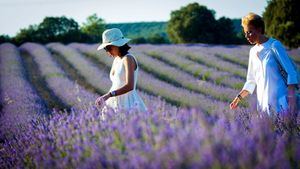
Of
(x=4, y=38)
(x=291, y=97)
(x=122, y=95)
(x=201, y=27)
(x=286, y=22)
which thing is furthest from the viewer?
(x=201, y=27)

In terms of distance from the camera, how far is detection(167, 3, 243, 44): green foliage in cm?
3997

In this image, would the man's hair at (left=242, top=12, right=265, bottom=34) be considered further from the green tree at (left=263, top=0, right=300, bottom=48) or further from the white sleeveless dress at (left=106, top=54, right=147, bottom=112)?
the green tree at (left=263, top=0, right=300, bottom=48)

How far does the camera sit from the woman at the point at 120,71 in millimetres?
3932

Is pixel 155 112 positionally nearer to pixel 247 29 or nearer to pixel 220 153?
pixel 220 153

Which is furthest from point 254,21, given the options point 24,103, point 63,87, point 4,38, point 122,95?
point 4,38

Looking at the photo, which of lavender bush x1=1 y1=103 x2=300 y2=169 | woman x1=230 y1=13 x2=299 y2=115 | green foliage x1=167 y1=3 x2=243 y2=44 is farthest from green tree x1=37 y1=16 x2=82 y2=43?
lavender bush x1=1 y1=103 x2=300 y2=169

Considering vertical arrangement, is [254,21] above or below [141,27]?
above

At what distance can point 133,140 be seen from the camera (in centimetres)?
248

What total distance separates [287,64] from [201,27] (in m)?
37.0

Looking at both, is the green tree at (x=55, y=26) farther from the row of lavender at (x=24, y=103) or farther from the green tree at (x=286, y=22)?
the row of lavender at (x=24, y=103)

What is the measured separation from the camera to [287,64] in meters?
3.87

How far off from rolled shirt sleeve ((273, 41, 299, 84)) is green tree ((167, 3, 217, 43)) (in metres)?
35.8

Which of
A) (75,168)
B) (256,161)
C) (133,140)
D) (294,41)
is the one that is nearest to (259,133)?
(256,161)

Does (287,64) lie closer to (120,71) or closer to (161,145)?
(120,71)
